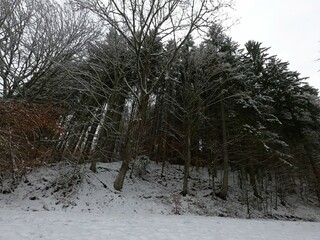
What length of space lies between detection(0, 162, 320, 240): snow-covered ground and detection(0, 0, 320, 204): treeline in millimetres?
1045

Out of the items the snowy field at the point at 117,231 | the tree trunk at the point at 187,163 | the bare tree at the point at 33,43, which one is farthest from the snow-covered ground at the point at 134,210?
the bare tree at the point at 33,43

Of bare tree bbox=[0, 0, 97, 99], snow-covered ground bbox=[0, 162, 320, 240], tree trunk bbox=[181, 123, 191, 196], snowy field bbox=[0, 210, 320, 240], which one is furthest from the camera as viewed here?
tree trunk bbox=[181, 123, 191, 196]

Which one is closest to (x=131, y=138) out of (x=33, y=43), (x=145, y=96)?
(x=145, y=96)

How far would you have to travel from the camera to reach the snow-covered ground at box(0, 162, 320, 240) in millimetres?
6160

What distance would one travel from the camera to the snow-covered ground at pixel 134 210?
20.2 ft

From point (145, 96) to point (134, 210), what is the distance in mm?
5606

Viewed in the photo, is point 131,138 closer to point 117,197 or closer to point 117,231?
point 117,197

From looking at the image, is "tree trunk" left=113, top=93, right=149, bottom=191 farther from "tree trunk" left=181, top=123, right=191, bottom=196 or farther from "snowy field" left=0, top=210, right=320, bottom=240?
"snowy field" left=0, top=210, right=320, bottom=240

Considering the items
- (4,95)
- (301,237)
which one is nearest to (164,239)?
(301,237)

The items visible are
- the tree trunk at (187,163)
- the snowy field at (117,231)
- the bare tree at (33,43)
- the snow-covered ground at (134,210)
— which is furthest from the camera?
the tree trunk at (187,163)

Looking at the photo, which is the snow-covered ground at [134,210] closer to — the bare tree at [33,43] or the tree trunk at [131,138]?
the tree trunk at [131,138]

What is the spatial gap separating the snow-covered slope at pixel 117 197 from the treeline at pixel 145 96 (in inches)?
32.8

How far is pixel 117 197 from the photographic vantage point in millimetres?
12688

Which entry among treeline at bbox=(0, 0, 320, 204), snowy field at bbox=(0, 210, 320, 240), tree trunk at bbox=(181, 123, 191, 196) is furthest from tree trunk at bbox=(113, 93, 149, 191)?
snowy field at bbox=(0, 210, 320, 240)
